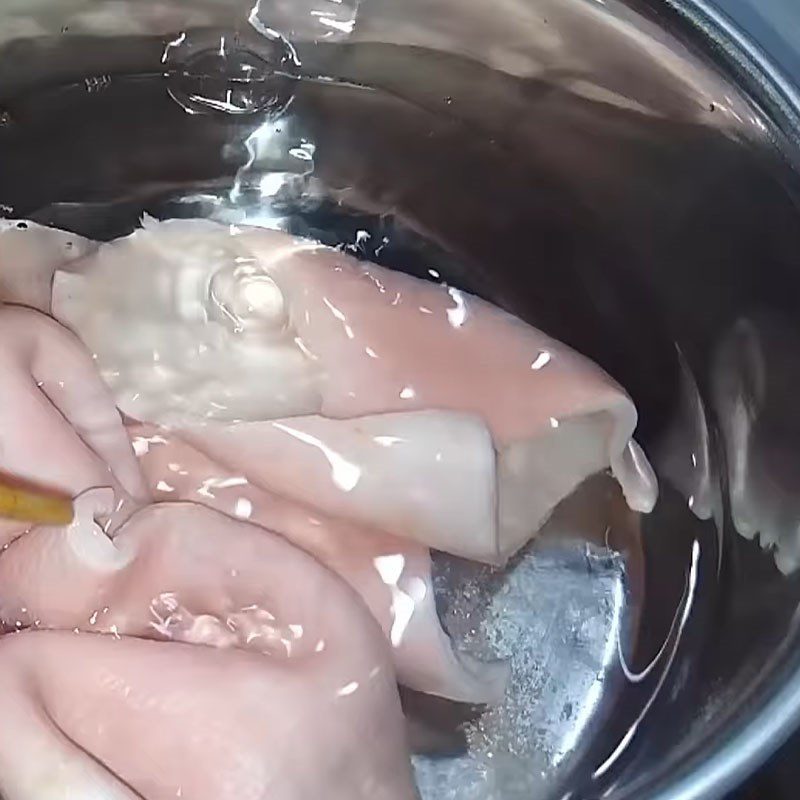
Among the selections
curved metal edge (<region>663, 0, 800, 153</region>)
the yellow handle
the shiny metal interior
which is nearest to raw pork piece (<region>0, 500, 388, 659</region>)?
the yellow handle

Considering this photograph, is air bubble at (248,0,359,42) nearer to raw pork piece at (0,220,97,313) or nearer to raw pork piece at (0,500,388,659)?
raw pork piece at (0,220,97,313)

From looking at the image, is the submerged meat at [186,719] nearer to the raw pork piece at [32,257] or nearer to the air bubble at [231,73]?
the raw pork piece at [32,257]

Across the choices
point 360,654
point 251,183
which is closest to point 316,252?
point 251,183

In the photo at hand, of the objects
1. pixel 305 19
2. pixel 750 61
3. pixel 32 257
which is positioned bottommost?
pixel 32 257

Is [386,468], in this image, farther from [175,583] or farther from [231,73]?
[231,73]

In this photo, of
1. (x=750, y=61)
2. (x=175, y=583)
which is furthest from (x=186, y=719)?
(x=750, y=61)

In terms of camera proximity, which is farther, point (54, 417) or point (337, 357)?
point (337, 357)
